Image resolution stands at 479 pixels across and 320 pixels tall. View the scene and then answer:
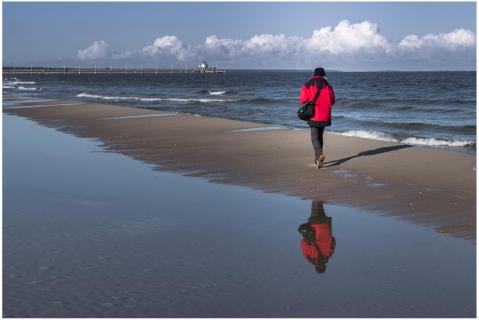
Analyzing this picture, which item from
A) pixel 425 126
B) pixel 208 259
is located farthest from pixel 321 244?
pixel 425 126

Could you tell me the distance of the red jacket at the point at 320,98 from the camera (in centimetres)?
1041

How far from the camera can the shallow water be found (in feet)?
14.7

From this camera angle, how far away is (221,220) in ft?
22.7

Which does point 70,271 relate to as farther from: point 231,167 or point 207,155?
point 207,155

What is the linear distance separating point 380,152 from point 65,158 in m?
5.65

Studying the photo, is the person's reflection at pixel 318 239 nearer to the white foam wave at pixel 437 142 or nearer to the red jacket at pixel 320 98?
the red jacket at pixel 320 98

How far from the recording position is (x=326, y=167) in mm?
10789

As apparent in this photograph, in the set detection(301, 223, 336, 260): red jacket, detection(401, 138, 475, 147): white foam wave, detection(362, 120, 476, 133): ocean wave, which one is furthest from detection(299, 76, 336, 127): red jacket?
detection(362, 120, 476, 133): ocean wave

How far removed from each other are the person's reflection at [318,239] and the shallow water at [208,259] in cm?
7

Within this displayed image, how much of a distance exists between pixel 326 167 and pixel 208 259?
5.60 m

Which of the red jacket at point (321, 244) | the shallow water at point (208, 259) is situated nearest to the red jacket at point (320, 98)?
the shallow water at point (208, 259)

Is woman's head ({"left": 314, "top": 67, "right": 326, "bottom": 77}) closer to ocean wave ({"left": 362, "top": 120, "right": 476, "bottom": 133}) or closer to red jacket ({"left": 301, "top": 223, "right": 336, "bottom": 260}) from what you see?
red jacket ({"left": 301, "top": 223, "right": 336, "bottom": 260})

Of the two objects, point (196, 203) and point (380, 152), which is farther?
point (380, 152)

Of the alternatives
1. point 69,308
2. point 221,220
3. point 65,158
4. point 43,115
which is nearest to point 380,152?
point 65,158
